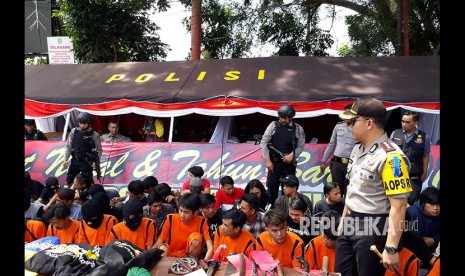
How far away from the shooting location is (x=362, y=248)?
10.8 ft

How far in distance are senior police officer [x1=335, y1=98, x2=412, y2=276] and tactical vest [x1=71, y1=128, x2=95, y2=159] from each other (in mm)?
5495

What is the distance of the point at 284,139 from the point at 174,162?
102 inches

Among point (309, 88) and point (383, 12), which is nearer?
point (309, 88)

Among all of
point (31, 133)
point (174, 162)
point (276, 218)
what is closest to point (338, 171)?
point (276, 218)

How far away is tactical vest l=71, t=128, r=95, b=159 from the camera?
7883 mm

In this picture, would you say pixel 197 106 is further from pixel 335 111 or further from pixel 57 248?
pixel 57 248

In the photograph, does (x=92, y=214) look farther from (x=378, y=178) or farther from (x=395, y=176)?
(x=395, y=176)

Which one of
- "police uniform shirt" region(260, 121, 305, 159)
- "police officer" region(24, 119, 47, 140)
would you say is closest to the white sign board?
"police officer" region(24, 119, 47, 140)

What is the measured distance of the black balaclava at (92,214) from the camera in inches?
201

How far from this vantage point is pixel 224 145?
860cm

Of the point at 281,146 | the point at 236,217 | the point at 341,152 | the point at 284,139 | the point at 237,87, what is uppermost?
the point at 237,87
